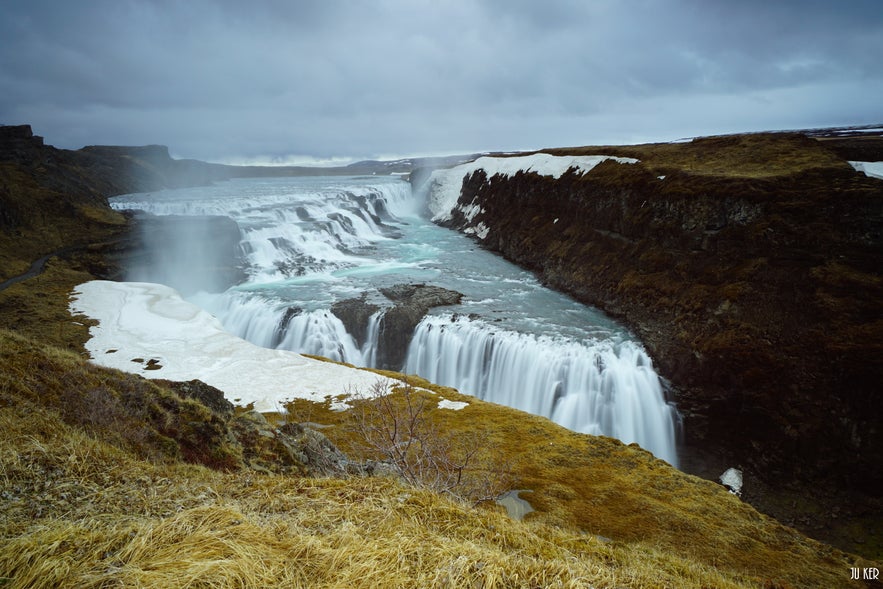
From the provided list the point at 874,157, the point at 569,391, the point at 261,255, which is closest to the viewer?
the point at 569,391

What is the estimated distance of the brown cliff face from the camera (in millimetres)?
18875

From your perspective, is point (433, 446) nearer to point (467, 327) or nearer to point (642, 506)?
point (642, 506)

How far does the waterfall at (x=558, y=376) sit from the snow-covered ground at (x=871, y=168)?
17.9m

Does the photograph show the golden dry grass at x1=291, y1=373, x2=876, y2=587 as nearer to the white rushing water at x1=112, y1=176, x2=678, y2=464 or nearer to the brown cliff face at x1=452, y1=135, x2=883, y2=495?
the white rushing water at x1=112, y1=176, x2=678, y2=464

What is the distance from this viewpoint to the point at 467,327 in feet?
93.7

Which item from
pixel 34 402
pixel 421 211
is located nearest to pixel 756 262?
pixel 34 402

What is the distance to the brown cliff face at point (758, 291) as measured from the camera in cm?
1888

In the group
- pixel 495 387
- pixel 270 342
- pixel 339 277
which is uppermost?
pixel 339 277

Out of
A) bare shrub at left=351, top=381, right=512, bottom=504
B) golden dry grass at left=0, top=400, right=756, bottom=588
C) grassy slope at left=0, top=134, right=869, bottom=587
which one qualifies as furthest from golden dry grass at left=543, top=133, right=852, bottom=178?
golden dry grass at left=0, top=400, right=756, bottom=588

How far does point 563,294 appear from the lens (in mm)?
36094

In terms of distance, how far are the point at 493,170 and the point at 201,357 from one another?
51.5 metres

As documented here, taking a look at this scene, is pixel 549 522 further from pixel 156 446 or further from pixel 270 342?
pixel 270 342

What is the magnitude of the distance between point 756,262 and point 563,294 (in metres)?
14.0

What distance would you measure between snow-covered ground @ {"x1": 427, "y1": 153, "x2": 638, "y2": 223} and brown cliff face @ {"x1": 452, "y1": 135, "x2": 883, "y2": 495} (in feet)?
26.5
